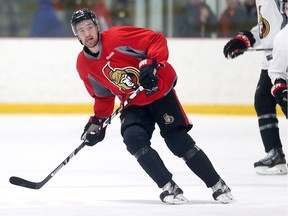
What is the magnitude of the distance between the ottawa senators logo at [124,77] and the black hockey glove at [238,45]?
1005 mm

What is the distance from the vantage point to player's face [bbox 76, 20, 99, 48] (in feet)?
13.3

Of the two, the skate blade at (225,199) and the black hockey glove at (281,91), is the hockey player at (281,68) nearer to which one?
the black hockey glove at (281,91)

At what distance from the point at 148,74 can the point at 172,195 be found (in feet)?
1.53

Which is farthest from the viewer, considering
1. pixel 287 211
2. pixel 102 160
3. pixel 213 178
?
pixel 102 160

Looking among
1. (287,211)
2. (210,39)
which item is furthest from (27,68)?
(287,211)

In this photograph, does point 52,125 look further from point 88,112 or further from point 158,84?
point 158,84

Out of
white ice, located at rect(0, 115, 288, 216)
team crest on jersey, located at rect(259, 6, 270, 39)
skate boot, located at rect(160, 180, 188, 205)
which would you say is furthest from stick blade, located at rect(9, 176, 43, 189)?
team crest on jersey, located at rect(259, 6, 270, 39)

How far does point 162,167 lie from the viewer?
3.96m

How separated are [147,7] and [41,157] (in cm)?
302

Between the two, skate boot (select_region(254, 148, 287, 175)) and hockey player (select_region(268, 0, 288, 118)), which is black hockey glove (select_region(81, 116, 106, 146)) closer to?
hockey player (select_region(268, 0, 288, 118))

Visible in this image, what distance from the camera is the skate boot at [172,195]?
13.0 feet

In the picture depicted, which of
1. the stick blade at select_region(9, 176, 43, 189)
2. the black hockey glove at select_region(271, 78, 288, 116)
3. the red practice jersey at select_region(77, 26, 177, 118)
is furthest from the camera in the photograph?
the black hockey glove at select_region(271, 78, 288, 116)

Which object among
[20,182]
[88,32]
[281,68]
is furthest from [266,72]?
[20,182]

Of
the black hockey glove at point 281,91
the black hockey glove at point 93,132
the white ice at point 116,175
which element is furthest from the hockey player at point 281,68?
the black hockey glove at point 93,132
